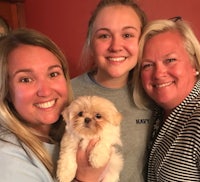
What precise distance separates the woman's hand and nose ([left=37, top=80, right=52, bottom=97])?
413 millimetres

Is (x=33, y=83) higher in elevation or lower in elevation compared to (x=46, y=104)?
higher

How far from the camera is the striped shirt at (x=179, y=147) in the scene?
56.4 inches

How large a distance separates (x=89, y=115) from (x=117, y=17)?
650 mm

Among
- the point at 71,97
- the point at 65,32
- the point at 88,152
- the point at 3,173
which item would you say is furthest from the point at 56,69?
the point at 65,32

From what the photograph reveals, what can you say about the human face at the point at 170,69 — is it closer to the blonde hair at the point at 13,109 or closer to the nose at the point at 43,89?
the blonde hair at the point at 13,109

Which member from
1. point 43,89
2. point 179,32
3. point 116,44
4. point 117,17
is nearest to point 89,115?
point 43,89

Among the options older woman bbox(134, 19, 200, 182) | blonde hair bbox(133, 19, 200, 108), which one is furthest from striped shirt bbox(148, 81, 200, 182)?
blonde hair bbox(133, 19, 200, 108)

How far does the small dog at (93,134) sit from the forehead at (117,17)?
50 centimetres

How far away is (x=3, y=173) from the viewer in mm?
1174

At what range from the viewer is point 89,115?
1706 millimetres

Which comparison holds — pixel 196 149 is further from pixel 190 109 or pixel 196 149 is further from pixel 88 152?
pixel 88 152

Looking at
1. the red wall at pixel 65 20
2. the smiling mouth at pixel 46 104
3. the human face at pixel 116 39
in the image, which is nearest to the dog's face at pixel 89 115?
the smiling mouth at pixel 46 104

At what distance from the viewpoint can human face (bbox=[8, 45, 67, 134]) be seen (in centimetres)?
145

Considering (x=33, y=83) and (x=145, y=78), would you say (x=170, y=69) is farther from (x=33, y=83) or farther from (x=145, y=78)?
(x=33, y=83)
